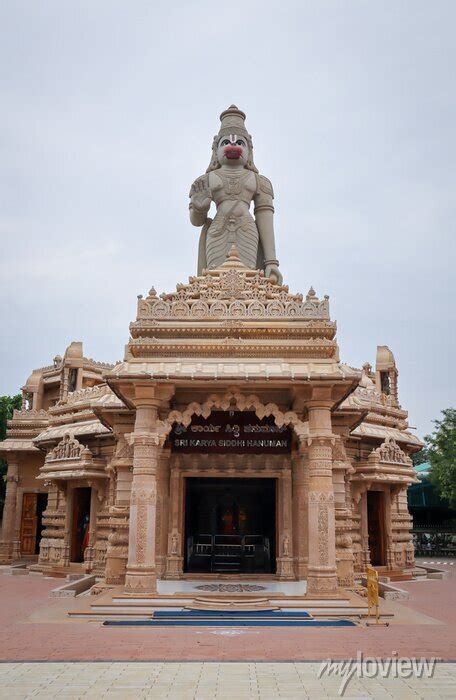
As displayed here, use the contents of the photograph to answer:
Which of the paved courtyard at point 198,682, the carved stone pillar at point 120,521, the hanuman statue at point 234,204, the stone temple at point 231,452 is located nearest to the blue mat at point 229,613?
the stone temple at point 231,452

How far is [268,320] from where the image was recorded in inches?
567

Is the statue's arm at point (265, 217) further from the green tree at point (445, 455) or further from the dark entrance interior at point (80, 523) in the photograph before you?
the green tree at point (445, 455)

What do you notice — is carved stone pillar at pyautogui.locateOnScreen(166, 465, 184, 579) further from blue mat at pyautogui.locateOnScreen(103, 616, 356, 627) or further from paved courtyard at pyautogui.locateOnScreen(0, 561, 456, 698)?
blue mat at pyautogui.locateOnScreen(103, 616, 356, 627)

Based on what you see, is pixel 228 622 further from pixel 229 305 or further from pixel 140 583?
pixel 229 305

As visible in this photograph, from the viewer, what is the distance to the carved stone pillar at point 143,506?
12.4 metres

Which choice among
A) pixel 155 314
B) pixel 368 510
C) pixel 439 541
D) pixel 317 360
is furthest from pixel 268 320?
pixel 439 541

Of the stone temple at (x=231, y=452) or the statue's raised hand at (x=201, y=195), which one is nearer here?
the stone temple at (x=231, y=452)

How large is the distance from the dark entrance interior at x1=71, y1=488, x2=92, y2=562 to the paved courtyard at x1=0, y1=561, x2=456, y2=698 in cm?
967

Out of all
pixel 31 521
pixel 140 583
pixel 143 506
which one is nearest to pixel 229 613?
pixel 140 583

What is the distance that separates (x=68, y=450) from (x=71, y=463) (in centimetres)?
80

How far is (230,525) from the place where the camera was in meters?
16.8

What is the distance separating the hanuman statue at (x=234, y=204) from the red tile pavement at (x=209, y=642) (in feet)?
43.6

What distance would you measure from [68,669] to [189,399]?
764 centimetres

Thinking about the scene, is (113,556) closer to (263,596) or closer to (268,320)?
(263,596)
